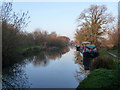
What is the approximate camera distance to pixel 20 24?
1099 cm

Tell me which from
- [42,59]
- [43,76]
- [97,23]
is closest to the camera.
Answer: [43,76]

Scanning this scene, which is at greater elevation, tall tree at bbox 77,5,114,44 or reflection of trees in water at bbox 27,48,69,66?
tall tree at bbox 77,5,114,44

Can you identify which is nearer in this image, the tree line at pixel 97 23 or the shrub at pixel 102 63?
the shrub at pixel 102 63

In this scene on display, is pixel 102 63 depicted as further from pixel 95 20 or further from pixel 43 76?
pixel 95 20

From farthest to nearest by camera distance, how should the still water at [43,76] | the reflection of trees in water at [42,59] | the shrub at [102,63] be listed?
the reflection of trees in water at [42,59] < the shrub at [102,63] < the still water at [43,76]

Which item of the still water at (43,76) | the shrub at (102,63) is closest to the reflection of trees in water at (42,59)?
the still water at (43,76)

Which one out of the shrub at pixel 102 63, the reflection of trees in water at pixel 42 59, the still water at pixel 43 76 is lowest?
the reflection of trees in water at pixel 42 59

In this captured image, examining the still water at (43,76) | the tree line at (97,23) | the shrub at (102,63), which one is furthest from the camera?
the tree line at (97,23)

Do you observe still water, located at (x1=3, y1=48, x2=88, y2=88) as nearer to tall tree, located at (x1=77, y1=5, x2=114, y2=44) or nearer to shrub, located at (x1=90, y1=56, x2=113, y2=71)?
shrub, located at (x1=90, y1=56, x2=113, y2=71)

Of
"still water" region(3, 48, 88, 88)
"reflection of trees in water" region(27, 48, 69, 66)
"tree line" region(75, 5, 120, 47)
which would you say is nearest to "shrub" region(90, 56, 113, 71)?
"still water" region(3, 48, 88, 88)

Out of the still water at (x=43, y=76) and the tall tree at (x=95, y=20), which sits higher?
the tall tree at (x=95, y=20)

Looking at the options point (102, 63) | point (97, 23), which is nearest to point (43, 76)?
point (102, 63)

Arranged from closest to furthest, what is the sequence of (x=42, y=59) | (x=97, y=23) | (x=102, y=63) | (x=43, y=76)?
(x=43, y=76) → (x=102, y=63) → (x=42, y=59) → (x=97, y=23)

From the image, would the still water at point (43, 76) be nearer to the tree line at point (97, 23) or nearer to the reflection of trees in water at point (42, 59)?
the reflection of trees in water at point (42, 59)
